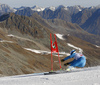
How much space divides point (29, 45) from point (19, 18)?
70.8 meters

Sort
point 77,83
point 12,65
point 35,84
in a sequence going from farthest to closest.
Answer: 1. point 12,65
2. point 35,84
3. point 77,83

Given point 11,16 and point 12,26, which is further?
point 11,16

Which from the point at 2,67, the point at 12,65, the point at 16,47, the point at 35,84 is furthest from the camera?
the point at 16,47

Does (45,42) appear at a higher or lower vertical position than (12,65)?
lower

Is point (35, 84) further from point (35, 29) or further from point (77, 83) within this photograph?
point (35, 29)

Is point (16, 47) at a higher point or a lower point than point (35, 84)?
lower

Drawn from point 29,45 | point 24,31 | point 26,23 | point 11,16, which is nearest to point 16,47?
point 29,45

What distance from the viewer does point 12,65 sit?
1800 inches

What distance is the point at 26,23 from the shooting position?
575ft

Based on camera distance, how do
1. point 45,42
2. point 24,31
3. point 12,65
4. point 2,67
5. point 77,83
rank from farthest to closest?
point 24,31 < point 45,42 < point 12,65 < point 2,67 < point 77,83

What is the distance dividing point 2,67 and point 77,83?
119ft

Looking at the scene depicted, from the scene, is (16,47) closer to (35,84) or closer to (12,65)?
(12,65)

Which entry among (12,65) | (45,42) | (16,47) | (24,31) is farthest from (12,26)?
(12,65)

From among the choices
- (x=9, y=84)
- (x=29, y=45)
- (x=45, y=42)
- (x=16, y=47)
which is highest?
(x=9, y=84)
